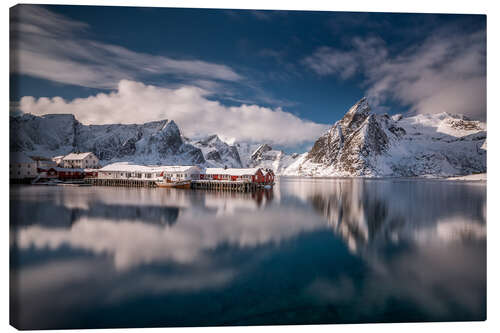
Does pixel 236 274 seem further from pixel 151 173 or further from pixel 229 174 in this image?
pixel 151 173

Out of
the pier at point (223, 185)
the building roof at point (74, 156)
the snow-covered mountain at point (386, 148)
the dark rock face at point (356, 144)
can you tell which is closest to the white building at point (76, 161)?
the building roof at point (74, 156)

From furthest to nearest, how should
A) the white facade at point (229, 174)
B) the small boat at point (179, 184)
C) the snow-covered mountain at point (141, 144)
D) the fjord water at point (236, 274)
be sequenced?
the snow-covered mountain at point (141, 144) → the white facade at point (229, 174) → the small boat at point (179, 184) → the fjord water at point (236, 274)

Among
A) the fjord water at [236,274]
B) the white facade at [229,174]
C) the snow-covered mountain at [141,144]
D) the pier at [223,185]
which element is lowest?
the fjord water at [236,274]

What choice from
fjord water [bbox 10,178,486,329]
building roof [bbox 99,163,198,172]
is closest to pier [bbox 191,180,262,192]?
building roof [bbox 99,163,198,172]

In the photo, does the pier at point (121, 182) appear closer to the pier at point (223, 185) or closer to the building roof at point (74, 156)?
the pier at point (223, 185)

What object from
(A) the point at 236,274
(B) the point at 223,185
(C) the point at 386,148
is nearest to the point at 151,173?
(B) the point at 223,185

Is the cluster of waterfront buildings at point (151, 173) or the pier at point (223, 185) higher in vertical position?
the cluster of waterfront buildings at point (151, 173)

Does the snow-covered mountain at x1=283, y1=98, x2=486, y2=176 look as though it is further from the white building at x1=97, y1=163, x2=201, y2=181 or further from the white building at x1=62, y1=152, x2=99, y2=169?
the white building at x1=62, y1=152, x2=99, y2=169
